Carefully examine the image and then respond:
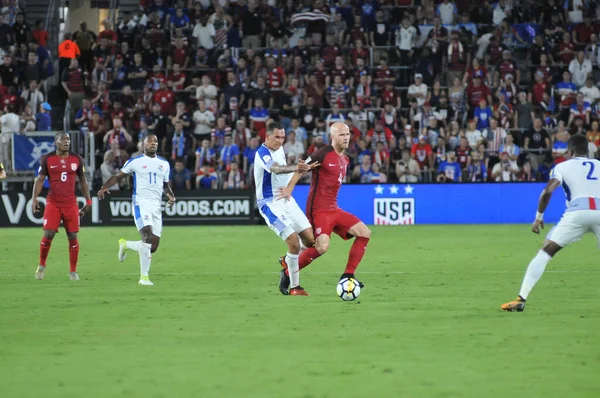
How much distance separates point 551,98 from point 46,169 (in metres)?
19.4

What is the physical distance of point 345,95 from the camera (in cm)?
3231

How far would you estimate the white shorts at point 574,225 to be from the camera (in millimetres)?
11266

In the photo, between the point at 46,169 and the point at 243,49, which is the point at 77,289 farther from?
the point at 243,49

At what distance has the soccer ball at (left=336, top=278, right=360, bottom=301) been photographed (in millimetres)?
12555

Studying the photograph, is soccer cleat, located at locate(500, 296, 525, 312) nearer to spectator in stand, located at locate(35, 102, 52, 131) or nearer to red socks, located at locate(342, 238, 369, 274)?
red socks, located at locate(342, 238, 369, 274)

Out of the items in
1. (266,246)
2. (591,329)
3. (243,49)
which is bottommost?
(266,246)

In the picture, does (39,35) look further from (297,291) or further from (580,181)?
(580,181)

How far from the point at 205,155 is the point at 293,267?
1785cm

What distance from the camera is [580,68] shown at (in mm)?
32500

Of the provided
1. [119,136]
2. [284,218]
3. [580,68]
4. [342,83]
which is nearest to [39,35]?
[119,136]

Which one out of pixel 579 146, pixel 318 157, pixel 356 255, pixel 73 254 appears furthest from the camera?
pixel 73 254

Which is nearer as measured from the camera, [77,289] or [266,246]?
[77,289]

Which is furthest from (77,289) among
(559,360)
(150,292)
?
(559,360)

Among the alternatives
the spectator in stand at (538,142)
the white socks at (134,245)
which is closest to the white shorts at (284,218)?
the white socks at (134,245)
